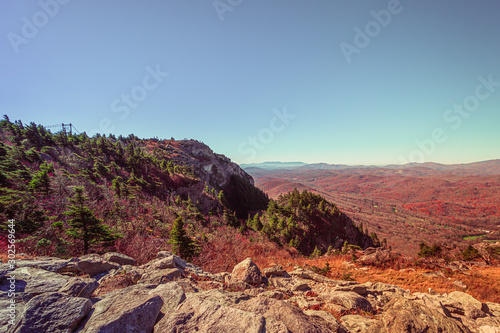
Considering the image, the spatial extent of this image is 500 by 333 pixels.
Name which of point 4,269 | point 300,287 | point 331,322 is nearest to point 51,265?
point 4,269

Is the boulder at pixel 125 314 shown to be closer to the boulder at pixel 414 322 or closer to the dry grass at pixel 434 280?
the boulder at pixel 414 322

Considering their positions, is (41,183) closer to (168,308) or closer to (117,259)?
(117,259)

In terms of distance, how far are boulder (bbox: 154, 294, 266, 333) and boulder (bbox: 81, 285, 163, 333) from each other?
0.25 m

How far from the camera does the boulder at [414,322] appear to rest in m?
4.18

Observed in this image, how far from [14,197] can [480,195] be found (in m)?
297

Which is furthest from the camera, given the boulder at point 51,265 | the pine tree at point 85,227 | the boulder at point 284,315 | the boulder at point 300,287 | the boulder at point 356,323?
the pine tree at point 85,227

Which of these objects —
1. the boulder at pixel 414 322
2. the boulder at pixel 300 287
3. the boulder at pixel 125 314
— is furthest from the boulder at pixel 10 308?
the boulder at pixel 300 287

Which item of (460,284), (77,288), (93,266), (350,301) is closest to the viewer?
(77,288)

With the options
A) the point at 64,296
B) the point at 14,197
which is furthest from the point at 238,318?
the point at 14,197

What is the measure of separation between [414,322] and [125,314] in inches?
257

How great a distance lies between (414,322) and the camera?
4266 mm

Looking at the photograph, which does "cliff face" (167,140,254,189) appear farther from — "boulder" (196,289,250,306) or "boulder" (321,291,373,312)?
"boulder" (196,289,250,306)

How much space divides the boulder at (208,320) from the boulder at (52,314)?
143 cm

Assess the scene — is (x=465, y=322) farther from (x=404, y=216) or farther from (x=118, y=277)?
(x=404, y=216)
